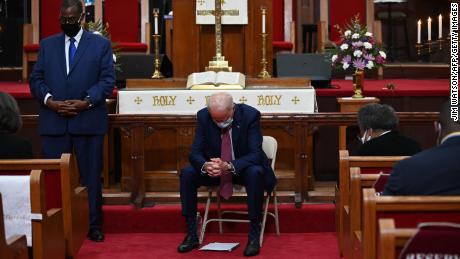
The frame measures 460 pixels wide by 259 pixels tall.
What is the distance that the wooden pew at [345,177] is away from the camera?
579 cm

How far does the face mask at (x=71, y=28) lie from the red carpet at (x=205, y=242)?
1643 millimetres

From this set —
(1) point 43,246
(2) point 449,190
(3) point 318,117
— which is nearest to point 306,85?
(3) point 318,117

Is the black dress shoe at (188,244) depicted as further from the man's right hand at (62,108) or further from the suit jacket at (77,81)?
the man's right hand at (62,108)

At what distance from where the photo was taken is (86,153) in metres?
7.27

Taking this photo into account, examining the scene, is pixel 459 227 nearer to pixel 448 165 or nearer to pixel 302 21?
pixel 448 165

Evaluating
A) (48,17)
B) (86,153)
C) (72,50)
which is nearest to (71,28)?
(72,50)

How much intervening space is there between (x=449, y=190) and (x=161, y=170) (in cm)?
460

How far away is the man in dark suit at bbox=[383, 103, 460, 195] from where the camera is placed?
13.3 ft

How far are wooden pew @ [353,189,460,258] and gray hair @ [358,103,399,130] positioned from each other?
2043mm

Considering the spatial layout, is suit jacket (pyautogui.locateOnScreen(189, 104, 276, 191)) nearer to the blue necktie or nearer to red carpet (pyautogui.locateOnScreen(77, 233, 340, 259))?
red carpet (pyautogui.locateOnScreen(77, 233, 340, 259))

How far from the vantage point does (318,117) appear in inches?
315

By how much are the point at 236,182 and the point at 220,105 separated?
0.64 metres

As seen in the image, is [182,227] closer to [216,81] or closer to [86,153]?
[86,153]

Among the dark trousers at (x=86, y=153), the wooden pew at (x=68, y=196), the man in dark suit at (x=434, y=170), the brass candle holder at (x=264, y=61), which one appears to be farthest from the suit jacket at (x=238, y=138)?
the man in dark suit at (x=434, y=170)
